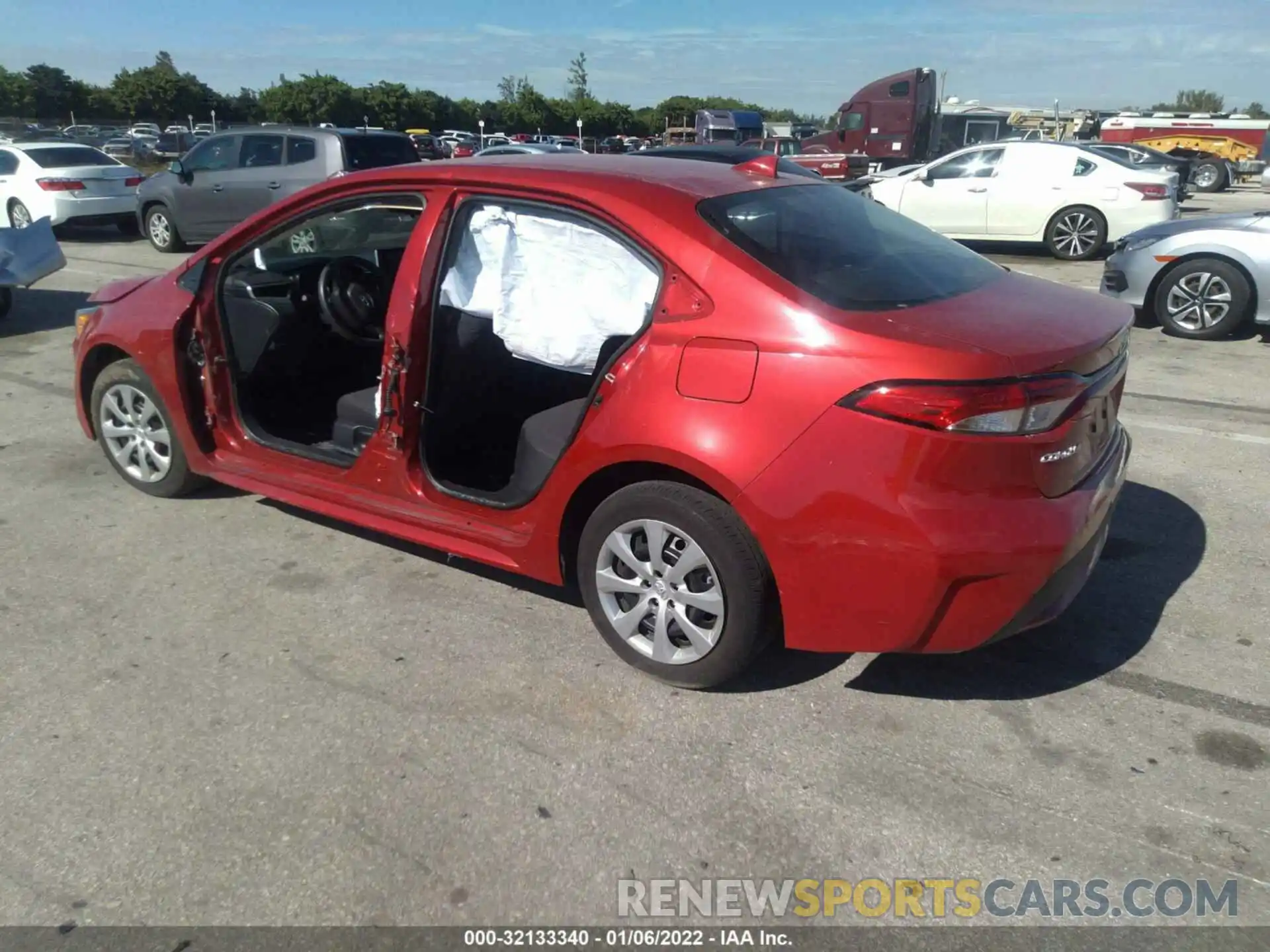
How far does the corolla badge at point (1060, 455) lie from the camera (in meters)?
2.65

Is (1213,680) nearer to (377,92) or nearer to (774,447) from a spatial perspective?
(774,447)

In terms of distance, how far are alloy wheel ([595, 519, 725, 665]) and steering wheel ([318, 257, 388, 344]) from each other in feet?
6.84

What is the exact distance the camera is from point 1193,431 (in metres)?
5.80

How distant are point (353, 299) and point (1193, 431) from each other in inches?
188

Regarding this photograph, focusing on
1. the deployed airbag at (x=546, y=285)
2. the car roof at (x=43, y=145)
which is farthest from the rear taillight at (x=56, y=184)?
the deployed airbag at (x=546, y=285)

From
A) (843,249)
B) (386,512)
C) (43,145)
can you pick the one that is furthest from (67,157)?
(843,249)

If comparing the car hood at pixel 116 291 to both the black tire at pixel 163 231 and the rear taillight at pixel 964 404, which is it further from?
the black tire at pixel 163 231

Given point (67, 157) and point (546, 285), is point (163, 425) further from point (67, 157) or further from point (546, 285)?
point (67, 157)

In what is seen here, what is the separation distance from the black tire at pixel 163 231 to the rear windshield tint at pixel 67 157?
186 centimetres

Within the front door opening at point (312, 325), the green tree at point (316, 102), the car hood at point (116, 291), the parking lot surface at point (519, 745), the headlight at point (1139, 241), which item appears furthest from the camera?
the green tree at point (316, 102)

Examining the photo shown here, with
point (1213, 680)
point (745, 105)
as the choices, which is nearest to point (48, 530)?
point (1213, 680)

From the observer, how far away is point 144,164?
41.0m

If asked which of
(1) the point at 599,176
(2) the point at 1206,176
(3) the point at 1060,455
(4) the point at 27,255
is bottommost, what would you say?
(4) the point at 27,255

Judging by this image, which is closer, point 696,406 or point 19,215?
point 696,406
